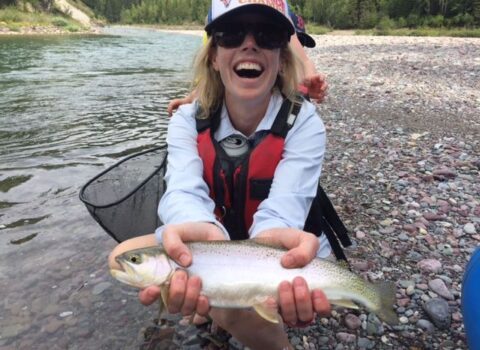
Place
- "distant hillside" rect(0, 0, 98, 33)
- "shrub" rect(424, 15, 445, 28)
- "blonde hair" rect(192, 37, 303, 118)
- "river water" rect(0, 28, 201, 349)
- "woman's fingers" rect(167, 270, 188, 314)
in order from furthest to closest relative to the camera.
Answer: "distant hillside" rect(0, 0, 98, 33) < "shrub" rect(424, 15, 445, 28) < "river water" rect(0, 28, 201, 349) < "blonde hair" rect(192, 37, 303, 118) < "woman's fingers" rect(167, 270, 188, 314)

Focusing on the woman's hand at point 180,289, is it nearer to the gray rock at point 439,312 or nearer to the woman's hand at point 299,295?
the woman's hand at point 299,295

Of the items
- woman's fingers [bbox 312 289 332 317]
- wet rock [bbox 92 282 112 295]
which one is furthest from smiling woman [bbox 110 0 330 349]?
wet rock [bbox 92 282 112 295]

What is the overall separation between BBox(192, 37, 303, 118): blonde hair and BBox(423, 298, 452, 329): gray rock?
1794mm

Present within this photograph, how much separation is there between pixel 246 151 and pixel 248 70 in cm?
55

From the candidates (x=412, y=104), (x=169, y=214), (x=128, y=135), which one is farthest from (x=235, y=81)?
(x=412, y=104)

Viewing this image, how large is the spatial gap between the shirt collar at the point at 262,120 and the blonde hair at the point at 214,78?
8cm

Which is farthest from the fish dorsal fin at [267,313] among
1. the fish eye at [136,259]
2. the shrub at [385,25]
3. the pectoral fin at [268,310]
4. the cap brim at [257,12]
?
the shrub at [385,25]

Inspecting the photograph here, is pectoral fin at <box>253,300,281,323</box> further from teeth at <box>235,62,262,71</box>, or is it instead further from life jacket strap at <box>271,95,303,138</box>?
teeth at <box>235,62,262,71</box>

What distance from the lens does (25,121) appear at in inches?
410

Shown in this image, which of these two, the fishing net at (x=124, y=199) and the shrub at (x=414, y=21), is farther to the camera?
the shrub at (x=414, y=21)

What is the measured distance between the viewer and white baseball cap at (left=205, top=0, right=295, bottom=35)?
2658 mm

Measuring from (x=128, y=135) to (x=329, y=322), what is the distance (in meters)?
7.03

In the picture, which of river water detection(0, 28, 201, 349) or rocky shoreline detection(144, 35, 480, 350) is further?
river water detection(0, 28, 201, 349)

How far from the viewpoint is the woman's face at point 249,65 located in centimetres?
276
